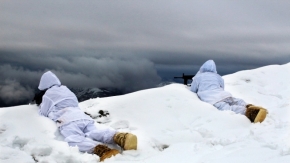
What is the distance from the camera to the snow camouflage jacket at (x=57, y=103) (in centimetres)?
605

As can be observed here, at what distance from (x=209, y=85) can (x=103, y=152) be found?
169 inches

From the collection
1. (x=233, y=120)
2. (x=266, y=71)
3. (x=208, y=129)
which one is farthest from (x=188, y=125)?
(x=266, y=71)

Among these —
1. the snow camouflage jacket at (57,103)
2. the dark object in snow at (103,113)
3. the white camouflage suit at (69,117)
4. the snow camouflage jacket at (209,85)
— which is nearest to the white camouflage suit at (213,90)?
the snow camouflage jacket at (209,85)

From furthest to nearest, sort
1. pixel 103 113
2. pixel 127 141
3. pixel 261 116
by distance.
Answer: pixel 103 113 → pixel 261 116 → pixel 127 141

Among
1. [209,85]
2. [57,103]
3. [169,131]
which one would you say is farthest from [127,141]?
[209,85]

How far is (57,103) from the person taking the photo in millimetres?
6348

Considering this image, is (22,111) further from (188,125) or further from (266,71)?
(266,71)

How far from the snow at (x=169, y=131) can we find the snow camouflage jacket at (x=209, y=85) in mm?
268

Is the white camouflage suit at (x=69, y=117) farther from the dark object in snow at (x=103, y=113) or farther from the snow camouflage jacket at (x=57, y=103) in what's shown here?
the dark object in snow at (x=103, y=113)

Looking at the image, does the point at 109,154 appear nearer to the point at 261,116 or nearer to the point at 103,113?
the point at 103,113

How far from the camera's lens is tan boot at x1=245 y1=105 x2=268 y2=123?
21.4ft

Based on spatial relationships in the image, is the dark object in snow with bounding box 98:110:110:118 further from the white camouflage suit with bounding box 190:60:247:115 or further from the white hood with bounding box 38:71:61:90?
the white camouflage suit with bounding box 190:60:247:115

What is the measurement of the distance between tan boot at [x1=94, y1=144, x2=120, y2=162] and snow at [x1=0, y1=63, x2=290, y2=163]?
8 centimetres

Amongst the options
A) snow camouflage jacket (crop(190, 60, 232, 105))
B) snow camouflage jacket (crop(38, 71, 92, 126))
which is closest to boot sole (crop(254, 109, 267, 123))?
snow camouflage jacket (crop(190, 60, 232, 105))
